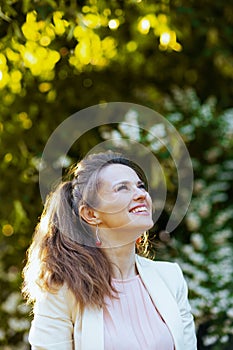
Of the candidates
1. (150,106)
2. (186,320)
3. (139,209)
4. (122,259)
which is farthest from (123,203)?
(150,106)

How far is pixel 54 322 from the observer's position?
1802 mm

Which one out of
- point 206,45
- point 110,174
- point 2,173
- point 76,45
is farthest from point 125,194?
point 206,45

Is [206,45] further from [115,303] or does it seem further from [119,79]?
[115,303]

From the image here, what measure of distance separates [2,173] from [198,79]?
4.35 feet

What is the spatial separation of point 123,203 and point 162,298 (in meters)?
0.28

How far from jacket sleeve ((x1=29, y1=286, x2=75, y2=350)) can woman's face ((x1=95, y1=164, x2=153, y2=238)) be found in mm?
210

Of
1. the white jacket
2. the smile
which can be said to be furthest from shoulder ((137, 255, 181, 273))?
the smile

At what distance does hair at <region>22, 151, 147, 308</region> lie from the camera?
183 cm

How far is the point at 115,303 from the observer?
1.87 m

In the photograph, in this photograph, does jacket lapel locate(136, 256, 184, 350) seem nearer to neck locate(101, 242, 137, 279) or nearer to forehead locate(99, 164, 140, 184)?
neck locate(101, 242, 137, 279)

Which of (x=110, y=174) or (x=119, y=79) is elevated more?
(x=119, y=79)

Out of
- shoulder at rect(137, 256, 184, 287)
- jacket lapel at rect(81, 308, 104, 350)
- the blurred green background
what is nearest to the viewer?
jacket lapel at rect(81, 308, 104, 350)

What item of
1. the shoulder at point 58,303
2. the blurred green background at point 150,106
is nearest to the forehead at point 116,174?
the shoulder at point 58,303

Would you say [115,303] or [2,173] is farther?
[2,173]
